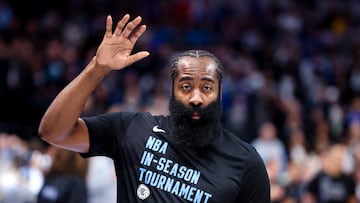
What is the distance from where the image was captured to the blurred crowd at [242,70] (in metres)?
11.1

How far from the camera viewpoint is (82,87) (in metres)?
3.45

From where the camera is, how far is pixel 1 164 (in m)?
8.18

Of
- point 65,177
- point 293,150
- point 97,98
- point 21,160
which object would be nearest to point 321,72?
point 293,150

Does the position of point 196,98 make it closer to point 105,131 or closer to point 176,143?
point 176,143

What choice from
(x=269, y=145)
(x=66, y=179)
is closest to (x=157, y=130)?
(x=66, y=179)

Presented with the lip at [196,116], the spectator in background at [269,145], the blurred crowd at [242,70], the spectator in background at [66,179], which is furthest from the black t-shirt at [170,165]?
the spectator in background at [269,145]

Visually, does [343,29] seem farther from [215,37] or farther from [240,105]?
[240,105]

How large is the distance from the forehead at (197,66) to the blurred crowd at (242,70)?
5.26 metres

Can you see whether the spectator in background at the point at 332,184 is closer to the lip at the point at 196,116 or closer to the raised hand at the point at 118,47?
the lip at the point at 196,116

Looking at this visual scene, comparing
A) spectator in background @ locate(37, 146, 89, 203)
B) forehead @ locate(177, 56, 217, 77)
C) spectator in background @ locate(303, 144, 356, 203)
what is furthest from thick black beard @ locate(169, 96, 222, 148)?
spectator in background @ locate(303, 144, 356, 203)

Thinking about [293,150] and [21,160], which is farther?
[293,150]

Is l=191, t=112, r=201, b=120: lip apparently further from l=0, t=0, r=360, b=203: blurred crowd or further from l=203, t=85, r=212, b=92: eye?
l=0, t=0, r=360, b=203: blurred crowd

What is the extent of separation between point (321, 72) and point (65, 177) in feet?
30.4

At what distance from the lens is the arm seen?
3.44 m
